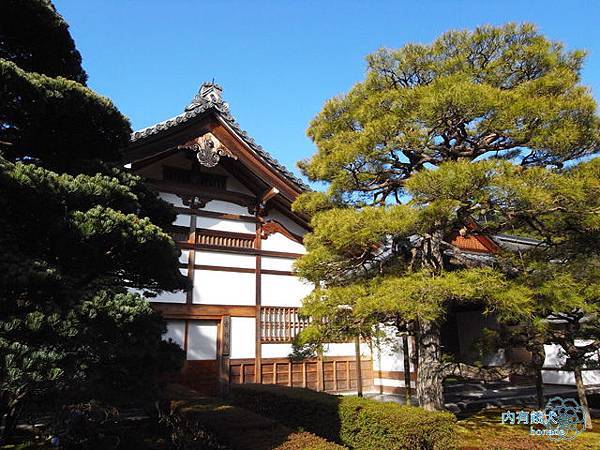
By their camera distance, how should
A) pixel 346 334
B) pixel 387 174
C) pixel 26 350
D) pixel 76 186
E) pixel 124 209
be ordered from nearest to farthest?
1. pixel 26 350
2. pixel 76 186
3. pixel 124 209
4. pixel 346 334
5. pixel 387 174

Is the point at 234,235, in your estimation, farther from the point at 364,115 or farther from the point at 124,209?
the point at 124,209

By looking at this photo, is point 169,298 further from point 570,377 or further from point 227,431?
point 570,377

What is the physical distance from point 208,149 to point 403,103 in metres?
5.62

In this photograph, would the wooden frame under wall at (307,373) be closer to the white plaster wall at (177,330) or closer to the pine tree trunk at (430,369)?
the white plaster wall at (177,330)

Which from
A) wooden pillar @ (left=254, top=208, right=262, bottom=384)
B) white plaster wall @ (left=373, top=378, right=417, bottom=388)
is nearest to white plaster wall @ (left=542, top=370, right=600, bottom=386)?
white plaster wall @ (left=373, top=378, right=417, bottom=388)

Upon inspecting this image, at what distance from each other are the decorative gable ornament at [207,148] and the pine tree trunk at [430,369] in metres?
6.45

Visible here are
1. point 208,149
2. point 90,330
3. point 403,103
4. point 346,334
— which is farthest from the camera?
point 208,149

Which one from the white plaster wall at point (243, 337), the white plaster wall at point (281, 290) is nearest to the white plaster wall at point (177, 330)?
the white plaster wall at point (243, 337)

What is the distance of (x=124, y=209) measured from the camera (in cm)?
421

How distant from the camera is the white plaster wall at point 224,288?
10.3 meters

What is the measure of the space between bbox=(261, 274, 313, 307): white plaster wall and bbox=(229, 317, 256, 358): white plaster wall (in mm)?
711

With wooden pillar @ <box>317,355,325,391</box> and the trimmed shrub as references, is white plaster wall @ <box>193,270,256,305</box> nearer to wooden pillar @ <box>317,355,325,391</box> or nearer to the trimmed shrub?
wooden pillar @ <box>317,355,325,391</box>

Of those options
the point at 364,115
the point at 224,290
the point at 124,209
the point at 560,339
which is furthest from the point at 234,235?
the point at 560,339

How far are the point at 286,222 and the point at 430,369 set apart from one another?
647 centimetres
